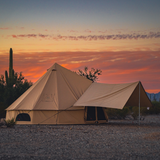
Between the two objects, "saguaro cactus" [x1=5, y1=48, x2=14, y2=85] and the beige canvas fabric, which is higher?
"saguaro cactus" [x1=5, y1=48, x2=14, y2=85]

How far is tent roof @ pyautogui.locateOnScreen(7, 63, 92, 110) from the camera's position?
15.8 meters

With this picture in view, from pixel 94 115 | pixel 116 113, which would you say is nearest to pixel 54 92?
pixel 94 115

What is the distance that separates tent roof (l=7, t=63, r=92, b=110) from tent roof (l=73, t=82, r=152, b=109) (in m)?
0.72

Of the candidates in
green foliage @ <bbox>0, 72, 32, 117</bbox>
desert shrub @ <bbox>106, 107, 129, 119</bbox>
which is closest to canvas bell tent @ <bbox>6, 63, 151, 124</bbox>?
desert shrub @ <bbox>106, 107, 129, 119</bbox>

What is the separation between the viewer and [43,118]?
15500mm

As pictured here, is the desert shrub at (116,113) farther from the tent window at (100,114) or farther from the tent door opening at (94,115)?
the tent door opening at (94,115)

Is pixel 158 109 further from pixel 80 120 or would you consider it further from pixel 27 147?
pixel 27 147

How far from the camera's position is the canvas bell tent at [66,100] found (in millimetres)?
15250

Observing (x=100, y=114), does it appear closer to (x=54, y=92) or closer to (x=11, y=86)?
(x=54, y=92)

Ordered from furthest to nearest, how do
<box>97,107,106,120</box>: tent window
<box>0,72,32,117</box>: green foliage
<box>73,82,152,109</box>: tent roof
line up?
<box>0,72,32,117</box>: green foliage → <box>97,107,106,120</box>: tent window → <box>73,82,152,109</box>: tent roof

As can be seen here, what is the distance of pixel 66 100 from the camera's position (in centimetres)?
1631

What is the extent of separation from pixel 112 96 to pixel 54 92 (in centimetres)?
375

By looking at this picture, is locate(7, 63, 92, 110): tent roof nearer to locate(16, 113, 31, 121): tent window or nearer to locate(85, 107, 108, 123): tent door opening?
locate(16, 113, 31, 121): tent window

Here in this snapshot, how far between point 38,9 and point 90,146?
13.7 metres
